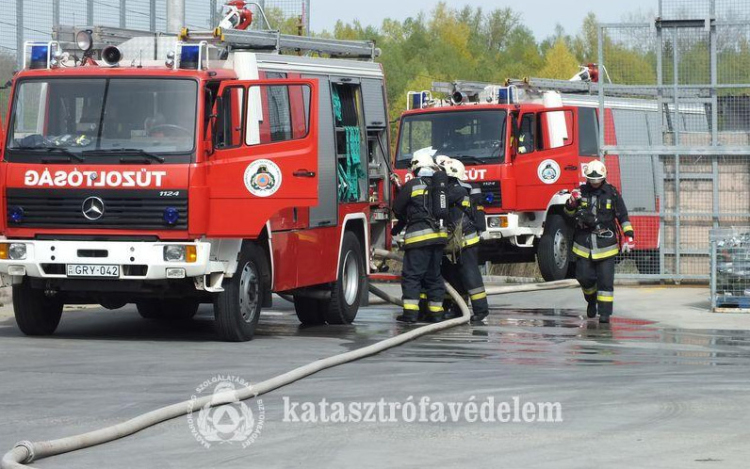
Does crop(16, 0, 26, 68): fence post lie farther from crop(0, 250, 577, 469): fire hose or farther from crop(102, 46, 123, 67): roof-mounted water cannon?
crop(0, 250, 577, 469): fire hose

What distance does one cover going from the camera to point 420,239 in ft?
45.0

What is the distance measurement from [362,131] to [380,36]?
173 feet

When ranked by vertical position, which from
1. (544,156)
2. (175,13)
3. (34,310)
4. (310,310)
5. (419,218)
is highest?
(175,13)

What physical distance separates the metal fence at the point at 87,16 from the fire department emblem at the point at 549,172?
380 centimetres

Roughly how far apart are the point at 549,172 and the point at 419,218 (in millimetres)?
5624

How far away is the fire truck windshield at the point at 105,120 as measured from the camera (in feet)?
37.6

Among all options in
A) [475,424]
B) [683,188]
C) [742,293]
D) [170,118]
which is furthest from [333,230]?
[683,188]

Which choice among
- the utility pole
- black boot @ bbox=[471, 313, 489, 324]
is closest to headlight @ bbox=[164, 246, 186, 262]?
black boot @ bbox=[471, 313, 489, 324]

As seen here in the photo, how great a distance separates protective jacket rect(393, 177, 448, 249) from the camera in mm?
13719

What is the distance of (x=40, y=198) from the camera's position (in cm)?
1152

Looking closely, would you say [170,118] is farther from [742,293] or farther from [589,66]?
[589,66]

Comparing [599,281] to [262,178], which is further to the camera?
[599,281]

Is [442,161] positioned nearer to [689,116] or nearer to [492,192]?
[492,192]

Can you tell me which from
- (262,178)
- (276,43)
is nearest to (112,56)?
(262,178)
